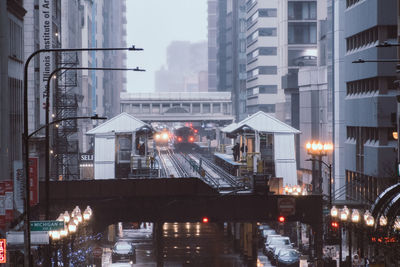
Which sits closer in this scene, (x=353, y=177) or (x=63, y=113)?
(x=353, y=177)

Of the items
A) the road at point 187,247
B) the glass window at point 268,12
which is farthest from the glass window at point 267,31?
the road at point 187,247

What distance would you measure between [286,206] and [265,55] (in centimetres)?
11865

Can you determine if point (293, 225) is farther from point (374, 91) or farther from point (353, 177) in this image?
point (374, 91)

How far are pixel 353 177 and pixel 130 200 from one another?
92.7 ft

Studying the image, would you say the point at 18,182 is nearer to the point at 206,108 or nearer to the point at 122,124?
the point at 122,124

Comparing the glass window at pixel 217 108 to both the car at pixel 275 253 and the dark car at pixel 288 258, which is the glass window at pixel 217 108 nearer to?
the car at pixel 275 253

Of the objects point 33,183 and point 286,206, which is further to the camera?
point 286,206

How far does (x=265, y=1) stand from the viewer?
172750mm

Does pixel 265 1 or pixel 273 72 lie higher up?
pixel 265 1

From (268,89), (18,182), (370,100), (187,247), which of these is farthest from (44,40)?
(268,89)

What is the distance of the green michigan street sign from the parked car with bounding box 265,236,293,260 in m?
37.6

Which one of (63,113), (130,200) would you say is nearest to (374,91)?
(130,200)

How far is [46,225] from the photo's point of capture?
32531 millimetres

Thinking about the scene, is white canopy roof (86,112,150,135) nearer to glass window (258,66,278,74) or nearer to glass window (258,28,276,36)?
glass window (258,28,276,36)
